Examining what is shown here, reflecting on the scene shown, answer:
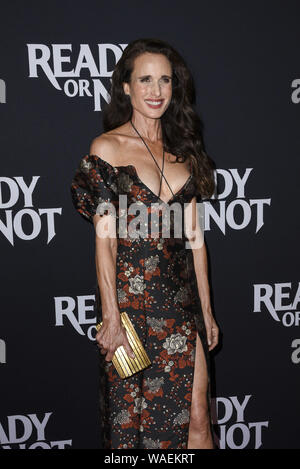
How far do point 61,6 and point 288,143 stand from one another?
1155mm

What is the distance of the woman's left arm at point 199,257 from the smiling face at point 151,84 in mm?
387

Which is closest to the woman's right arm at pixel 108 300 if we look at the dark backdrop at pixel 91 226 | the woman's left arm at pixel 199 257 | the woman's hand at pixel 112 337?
the woman's hand at pixel 112 337

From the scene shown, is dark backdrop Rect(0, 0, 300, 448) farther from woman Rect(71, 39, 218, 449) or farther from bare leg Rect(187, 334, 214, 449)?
bare leg Rect(187, 334, 214, 449)

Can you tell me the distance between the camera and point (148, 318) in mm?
2045

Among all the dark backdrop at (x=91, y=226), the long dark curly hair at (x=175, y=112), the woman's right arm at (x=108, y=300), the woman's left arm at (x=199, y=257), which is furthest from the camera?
the dark backdrop at (x=91, y=226)

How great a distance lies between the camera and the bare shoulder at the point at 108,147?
2000 millimetres

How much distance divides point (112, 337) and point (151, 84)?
0.89 metres

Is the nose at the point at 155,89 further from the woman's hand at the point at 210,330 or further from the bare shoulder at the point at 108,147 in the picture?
the woman's hand at the point at 210,330

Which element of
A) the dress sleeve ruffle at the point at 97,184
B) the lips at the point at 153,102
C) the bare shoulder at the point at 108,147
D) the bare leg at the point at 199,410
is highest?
the lips at the point at 153,102

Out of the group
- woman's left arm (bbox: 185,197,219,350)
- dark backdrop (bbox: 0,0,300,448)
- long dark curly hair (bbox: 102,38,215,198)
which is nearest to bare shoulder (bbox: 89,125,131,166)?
long dark curly hair (bbox: 102,38,215,198)

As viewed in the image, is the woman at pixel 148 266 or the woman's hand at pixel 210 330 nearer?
the woman at pixel 148 266

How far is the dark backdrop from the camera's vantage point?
7.89ft

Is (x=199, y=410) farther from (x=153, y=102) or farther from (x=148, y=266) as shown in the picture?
(x=153, y=102)

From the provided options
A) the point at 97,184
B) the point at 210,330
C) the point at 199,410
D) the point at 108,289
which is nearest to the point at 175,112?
the point at 97,184
